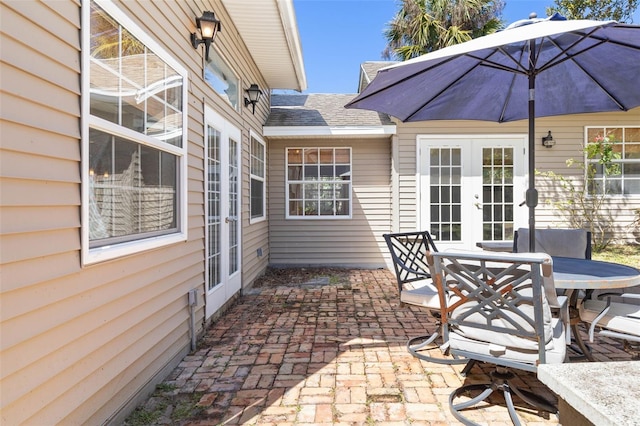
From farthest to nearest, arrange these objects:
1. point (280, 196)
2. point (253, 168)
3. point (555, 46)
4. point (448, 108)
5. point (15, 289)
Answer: point (280, 196), point (253, 168), point (448, 108), point (555, 46), point (15, 289)

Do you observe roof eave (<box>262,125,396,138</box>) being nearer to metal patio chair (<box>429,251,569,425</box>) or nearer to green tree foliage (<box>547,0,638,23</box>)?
metal patio chair (<box>429,251,569,425</box>)

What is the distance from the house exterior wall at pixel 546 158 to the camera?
6203 mm

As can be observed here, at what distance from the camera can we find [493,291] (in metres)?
1.84

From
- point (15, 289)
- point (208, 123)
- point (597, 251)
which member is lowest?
point (597, 251)

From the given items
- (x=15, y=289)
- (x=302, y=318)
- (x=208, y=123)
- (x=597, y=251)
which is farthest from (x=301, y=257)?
(x=15, y=289)

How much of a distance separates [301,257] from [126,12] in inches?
203

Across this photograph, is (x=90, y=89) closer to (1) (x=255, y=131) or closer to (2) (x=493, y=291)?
(2) (x=493, y=291)

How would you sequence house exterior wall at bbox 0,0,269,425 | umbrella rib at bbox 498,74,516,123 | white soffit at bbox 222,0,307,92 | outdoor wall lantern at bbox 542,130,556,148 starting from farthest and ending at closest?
outdoor wall lantern at bbox 542,130,556,148, white soffit at bbox 222,0,307,92, umbrella rib at bbox 498,74,516,123, house exterior wall at bbox 0,0,269,425

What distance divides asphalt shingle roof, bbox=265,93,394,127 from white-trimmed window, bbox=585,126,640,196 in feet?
11.4

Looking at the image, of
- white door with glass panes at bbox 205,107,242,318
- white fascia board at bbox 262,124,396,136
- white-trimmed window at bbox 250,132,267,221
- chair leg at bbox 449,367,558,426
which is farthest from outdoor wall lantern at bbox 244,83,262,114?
chair leg at bbox 449,367,558,426

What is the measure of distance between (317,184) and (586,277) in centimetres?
497

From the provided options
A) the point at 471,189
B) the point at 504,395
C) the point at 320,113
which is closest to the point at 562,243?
the point at 504,395

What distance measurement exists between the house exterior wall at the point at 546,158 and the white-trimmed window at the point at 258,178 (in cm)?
225

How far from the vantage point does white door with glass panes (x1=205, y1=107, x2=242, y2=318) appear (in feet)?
11.7
